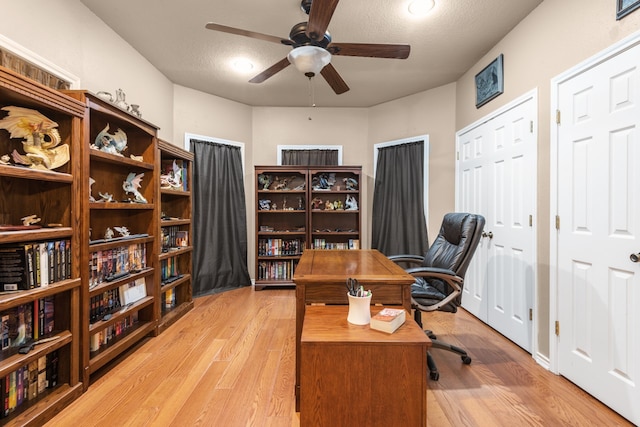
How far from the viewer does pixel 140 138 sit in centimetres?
267

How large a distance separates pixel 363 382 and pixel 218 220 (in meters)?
3.40

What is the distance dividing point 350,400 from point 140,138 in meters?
2.63

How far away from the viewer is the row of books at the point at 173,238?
3.14m

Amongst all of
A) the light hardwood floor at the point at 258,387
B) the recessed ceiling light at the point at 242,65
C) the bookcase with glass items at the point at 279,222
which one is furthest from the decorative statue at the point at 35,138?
the bookcase with glass items at the point at 279,222

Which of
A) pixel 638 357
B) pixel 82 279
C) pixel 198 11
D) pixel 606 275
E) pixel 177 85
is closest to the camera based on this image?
pixel 638 357

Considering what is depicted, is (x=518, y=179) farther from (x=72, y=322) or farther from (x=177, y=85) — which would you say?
(x=177, y=85)

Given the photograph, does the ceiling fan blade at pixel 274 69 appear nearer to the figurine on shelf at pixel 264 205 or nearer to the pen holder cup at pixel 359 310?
the pen holder cup at pixel 359 310

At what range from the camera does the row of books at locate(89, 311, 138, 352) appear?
212cm

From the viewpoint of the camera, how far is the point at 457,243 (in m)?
2.34

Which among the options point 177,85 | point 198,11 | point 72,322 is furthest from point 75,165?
point 177,85

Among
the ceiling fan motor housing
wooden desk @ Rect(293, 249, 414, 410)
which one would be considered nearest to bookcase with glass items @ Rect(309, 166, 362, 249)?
the ceiling fan motor housing

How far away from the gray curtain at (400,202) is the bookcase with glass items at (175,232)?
8.20 ft

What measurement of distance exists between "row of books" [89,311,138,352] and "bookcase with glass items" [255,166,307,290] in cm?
186

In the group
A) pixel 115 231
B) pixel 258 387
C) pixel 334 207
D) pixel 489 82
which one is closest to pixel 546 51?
pixel 489 82
